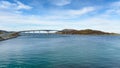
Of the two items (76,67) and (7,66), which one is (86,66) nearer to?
(76,67)

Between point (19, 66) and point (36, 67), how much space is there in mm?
2888

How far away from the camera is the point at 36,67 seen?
29.5 m

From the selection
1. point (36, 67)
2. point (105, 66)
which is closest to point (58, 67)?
point (36, 67)

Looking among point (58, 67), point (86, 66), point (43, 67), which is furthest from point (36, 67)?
point (86, 66)

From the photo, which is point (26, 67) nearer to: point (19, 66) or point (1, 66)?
point (19, 66)

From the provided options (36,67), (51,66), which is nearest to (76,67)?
(51,66)

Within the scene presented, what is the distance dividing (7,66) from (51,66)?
7220mm

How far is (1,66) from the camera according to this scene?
30000 mm

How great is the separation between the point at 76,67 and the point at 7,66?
36.9 ft

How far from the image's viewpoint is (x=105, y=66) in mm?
30203

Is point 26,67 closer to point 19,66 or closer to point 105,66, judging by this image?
point 19,66

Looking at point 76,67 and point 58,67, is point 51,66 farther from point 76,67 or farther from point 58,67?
point 76,67

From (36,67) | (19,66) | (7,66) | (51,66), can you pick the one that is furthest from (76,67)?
(7,66)

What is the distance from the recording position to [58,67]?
29.0 metres
